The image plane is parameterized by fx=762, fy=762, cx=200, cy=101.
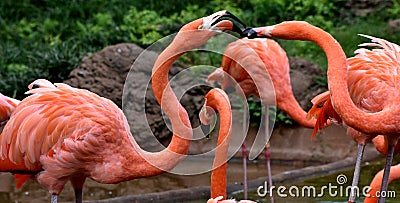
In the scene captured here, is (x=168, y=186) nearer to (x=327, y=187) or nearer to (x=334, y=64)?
(x=327, y=187)

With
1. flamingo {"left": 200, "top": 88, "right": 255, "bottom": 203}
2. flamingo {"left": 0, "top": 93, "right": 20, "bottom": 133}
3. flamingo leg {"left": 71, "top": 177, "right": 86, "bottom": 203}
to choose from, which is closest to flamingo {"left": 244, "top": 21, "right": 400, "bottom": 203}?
flamingo {"left": 200, "top": 88, "right": 255, "bottom": 203}

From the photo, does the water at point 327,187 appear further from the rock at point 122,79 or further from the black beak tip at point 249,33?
the black beak tip at point 249,33

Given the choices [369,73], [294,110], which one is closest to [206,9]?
[294,110]

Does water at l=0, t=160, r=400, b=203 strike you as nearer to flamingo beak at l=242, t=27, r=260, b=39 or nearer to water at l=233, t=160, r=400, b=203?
water at l=233, t=160, r=400, b=203

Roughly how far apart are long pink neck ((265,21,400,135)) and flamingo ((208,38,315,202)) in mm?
2283

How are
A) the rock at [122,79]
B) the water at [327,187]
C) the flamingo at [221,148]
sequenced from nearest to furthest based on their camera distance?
the flamingo at [221,148], the water at [327,187], the rock at [122,79]

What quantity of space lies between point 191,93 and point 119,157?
4818mm

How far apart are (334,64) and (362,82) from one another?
98 cm

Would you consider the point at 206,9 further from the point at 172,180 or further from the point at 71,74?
the point at 172,180

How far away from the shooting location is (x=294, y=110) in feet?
22.7

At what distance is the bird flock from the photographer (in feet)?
14.0

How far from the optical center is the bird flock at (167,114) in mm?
4270

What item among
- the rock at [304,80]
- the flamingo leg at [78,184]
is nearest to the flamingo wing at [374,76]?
the flamingo leg at [78,184]

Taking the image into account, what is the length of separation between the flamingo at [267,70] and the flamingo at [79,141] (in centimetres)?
227
